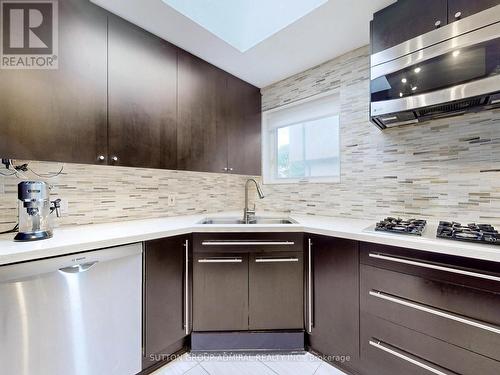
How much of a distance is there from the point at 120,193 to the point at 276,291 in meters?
1.42

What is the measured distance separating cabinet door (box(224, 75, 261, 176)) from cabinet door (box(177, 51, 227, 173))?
0.09 m

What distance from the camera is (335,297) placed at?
1453 mm

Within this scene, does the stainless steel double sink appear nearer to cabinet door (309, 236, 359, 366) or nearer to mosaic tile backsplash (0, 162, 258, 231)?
mosaic tile backsplash (0, 162, 258, 231)

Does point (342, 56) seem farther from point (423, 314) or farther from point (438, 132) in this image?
point (423, 314)

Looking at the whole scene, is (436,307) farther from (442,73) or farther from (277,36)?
(277,36)

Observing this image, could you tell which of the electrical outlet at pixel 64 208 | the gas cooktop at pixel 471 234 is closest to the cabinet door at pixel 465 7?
the gas cooktop at pixel 471 234

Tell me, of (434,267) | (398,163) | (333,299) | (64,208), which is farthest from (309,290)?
(64,208)

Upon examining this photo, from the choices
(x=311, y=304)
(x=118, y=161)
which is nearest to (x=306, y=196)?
(x=311, y=304)

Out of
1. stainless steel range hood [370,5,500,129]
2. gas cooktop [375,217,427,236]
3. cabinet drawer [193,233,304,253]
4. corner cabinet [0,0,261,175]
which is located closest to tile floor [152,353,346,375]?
cabinet drawer [193,233,304,253]

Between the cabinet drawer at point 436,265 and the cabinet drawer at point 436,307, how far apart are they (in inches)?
1.1

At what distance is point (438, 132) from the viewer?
1568 millimetres

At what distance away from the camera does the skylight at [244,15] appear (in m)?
1.53

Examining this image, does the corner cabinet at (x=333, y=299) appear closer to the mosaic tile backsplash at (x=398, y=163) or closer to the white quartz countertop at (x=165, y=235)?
the white quartz countertop at (x=165, y=235)

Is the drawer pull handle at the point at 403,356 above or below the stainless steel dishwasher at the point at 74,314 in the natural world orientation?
below
